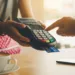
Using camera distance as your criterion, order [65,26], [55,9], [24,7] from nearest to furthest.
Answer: [65,26] < [24,7] < [55,9]

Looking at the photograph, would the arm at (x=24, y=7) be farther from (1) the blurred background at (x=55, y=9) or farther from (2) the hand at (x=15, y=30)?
(1) the blurred background at (x=55, y=9)

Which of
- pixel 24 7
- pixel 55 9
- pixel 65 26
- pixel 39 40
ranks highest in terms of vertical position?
pixel 55 9

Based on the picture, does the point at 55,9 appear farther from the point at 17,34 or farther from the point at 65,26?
the point at 17,34

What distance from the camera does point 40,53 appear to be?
3.01 feet

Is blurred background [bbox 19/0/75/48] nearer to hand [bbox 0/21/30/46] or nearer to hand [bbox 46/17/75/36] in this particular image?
hand [bbox 46/17/75/36]

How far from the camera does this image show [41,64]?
2.45ft

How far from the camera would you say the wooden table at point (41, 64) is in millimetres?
660

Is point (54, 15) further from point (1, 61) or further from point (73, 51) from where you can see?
point (1, 61)

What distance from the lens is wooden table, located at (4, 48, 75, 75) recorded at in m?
0.66

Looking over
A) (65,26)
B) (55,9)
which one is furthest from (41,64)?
(55,9)

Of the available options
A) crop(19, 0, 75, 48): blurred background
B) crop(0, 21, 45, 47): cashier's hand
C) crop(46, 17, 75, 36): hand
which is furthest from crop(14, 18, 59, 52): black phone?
crop(19, 0, 75, 48): blurred background

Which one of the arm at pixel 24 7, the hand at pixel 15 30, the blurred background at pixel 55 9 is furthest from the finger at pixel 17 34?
the blurred background at pixel 55 9

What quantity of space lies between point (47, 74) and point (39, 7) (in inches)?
60.5

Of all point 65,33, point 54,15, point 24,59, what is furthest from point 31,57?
point 54,15
